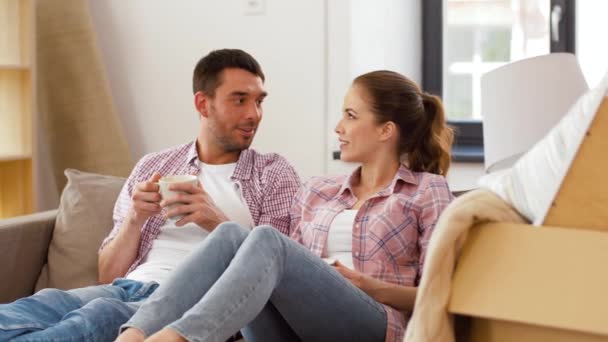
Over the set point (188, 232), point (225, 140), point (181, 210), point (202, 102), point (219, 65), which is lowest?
point (188, 232)

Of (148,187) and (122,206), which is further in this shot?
(122,206)

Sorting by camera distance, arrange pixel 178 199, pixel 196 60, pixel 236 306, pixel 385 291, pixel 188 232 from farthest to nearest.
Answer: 1. pixel 196 60
2. pixel 188 232
3. pixel 178 199
4. pixel 385 291
5. pixel 236 306

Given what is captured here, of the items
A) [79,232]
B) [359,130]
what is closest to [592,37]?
[359,130]

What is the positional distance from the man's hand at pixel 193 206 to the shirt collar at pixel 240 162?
0.23 metres

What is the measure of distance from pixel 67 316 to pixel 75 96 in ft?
5.30

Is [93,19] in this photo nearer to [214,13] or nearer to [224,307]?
[214,13]

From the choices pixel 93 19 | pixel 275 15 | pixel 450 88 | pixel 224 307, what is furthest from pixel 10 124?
pixel 224 307

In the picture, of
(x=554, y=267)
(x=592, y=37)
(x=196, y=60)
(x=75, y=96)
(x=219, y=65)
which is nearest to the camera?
(x=554, y=267)

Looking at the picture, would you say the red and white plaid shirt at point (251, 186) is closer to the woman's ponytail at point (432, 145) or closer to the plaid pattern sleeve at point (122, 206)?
the plaid pattern sleeve at point (122, 206)

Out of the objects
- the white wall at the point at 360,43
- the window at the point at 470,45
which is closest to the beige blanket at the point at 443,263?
the white wall at the point at 360,43

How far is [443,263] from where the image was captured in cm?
126

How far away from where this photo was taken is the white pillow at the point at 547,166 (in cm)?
123

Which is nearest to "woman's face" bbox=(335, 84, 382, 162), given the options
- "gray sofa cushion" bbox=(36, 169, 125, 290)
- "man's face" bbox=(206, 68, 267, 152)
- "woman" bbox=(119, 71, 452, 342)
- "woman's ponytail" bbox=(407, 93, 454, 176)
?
"woman" bbox=(119, 71, 452, 342)

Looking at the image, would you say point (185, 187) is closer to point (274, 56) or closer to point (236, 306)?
point (236, 306)
